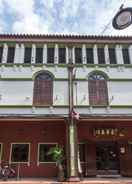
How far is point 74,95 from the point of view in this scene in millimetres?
14719

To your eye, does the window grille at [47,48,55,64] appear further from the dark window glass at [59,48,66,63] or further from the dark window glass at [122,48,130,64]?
the dark window glass at [122,48,130,64]

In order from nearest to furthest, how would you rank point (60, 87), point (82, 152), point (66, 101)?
point (82, 152)
point (66, 101)
point (60, 87)

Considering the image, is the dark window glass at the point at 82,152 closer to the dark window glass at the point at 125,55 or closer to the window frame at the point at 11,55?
the dark window glass at the point at 125,55

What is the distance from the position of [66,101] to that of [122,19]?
23.2 feet

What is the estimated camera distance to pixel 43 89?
49.2 feet

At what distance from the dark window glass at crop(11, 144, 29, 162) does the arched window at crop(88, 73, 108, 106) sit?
5.32 meters

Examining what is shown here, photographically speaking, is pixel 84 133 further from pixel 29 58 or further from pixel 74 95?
pixel 29 58

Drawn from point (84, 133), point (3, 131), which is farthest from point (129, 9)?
point (3, 131)

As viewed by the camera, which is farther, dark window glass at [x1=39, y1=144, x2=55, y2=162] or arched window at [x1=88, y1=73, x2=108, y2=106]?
arched window at [x1=88, y1=73, x2=108, y2=106]

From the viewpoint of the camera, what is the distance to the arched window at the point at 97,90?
14805 mm

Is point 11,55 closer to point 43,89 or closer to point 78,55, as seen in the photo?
point 43,89

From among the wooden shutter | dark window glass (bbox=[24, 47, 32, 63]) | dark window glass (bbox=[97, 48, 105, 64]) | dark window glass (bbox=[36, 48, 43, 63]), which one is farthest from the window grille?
dark window glass (bbox=[97, 48, 105, 64])

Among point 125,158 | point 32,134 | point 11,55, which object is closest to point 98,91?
point 125,158

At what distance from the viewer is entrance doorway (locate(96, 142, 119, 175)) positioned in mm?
13668
